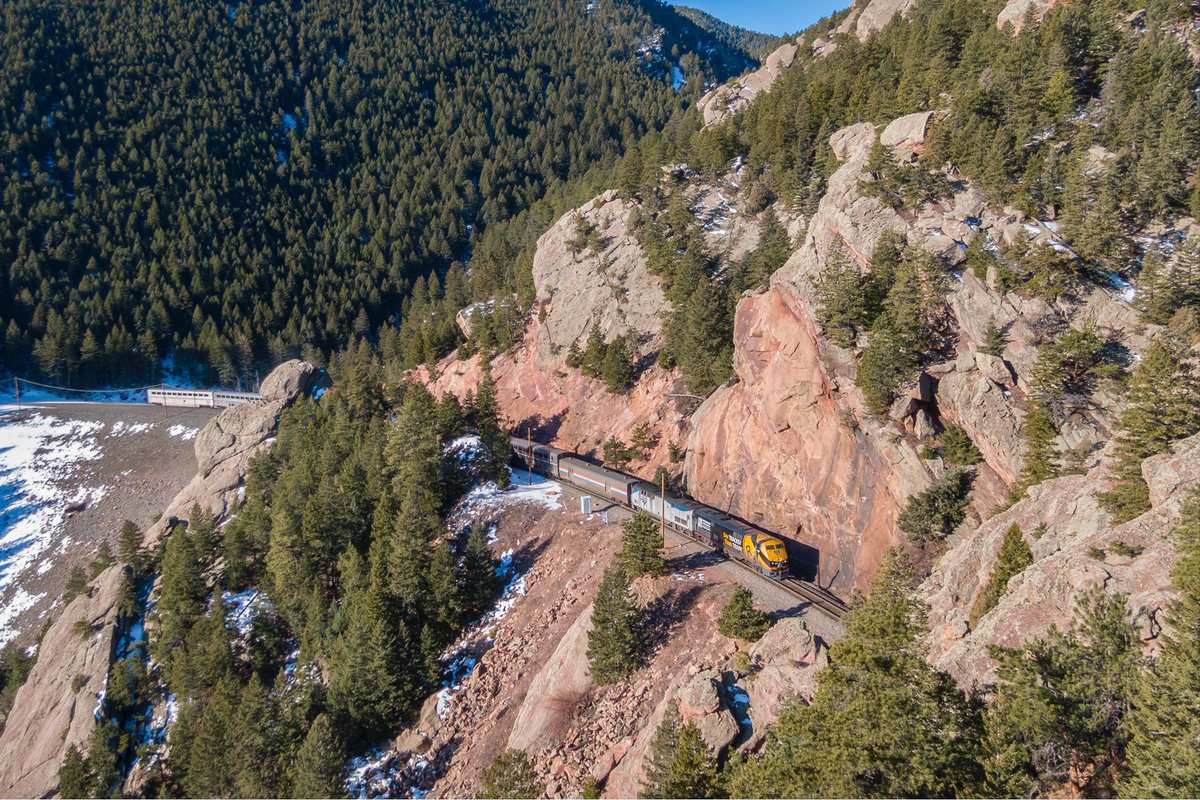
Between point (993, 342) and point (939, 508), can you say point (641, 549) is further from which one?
point (993, 342)

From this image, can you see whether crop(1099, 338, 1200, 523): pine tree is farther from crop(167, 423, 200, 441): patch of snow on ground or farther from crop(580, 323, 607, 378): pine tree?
crop(167, 423, 200, 441): patch of snow on ground

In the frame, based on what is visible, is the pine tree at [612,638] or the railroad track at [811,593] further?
the railroad track at [811,593]

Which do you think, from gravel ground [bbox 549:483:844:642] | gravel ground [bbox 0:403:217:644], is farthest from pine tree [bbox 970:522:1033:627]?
gravel ground [bbox 0:403:217:644]

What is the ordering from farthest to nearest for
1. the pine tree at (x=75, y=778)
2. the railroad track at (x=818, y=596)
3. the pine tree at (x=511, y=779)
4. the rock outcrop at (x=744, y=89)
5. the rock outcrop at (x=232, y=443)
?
the rock outcrop at (x=744, y=89)
the rock outcrop at (x=232, y=443)
the pine tree at (x=75, y=778)
the railroad track at (x=818, y=596)
the pine tree at (x=511, y=779)

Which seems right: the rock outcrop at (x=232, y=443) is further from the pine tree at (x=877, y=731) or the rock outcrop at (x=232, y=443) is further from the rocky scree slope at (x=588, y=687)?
the pine tree at (x=877, y=731)

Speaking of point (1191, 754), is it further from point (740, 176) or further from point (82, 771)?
point (740, 176)

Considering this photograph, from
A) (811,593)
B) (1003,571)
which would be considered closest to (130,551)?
(811,593)

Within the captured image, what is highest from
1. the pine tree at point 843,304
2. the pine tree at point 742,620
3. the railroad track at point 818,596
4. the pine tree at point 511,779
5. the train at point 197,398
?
the pine tree at point 843,304

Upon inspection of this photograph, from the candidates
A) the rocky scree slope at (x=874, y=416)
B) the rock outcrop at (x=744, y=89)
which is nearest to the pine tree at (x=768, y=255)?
the rocky scree slope at (x=874, y=416)
